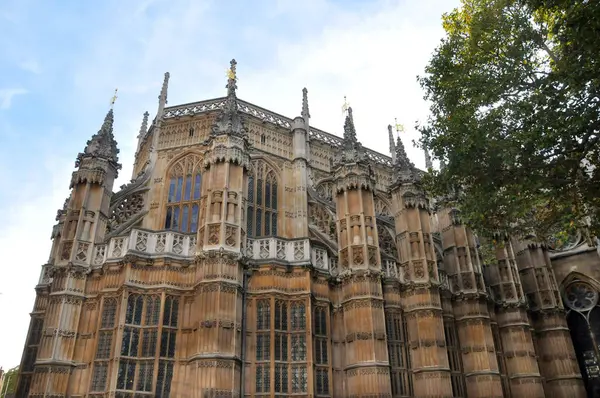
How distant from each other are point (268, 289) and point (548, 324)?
17.8 m

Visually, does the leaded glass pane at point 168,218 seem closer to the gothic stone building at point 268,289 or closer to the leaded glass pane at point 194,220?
the gothic stone building at point 268,289

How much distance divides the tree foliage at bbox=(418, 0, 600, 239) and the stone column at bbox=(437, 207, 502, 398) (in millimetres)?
7480

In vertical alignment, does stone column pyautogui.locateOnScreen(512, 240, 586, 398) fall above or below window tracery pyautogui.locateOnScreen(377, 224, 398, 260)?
below

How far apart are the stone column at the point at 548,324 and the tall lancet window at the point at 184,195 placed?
19998 millimetres

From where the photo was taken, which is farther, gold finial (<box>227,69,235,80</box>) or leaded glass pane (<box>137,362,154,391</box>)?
gold finial (<box>227,69,235,80</box>)

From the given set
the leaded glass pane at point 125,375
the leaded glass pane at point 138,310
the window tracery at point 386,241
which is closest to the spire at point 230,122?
the leaded glass pane at point 138,310

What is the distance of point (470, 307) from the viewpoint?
23.1 meters

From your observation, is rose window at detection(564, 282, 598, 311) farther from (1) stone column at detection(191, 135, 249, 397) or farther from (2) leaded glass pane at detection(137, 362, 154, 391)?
(2) leaded glass pane at detection(137, 362, 154, 391)

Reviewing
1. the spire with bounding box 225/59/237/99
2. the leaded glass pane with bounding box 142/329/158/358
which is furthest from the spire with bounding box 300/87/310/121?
the leaded glass pane with bounding box 142/329/158/358

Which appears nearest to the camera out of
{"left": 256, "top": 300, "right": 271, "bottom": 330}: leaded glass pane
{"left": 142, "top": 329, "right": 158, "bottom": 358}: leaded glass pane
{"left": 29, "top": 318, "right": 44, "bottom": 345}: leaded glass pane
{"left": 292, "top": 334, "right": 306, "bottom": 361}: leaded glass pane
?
{"left": 142, "top": 329, "right": 158, "bottom": 358}: leaded glass pane

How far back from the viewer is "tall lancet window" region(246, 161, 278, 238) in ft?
77.4

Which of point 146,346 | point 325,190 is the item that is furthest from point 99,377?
point 325,190

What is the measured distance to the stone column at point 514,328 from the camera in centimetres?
2348

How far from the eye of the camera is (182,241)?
1919 cm
